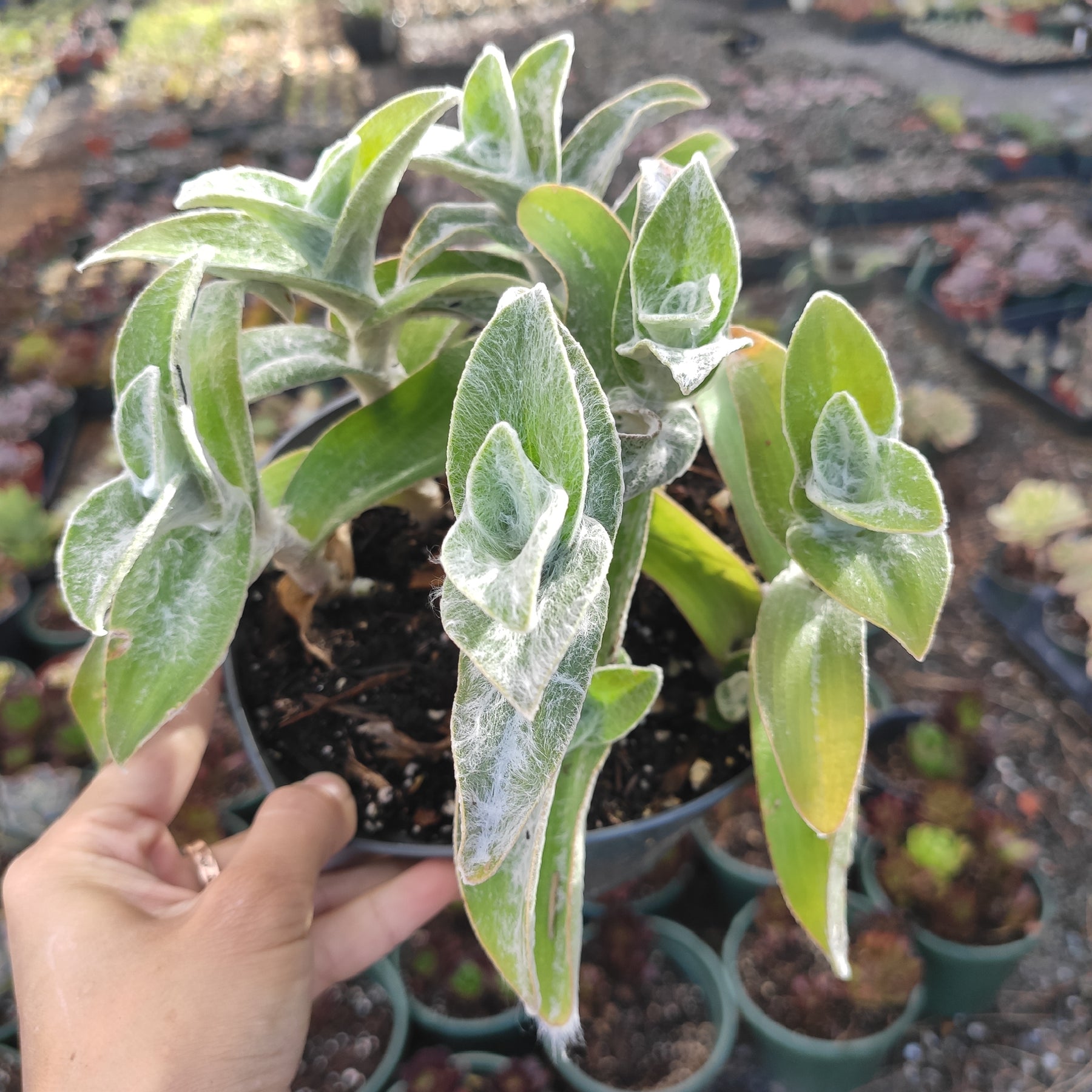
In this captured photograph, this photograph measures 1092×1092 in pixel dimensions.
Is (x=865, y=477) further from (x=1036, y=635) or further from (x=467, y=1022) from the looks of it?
(x=1036, y=635)

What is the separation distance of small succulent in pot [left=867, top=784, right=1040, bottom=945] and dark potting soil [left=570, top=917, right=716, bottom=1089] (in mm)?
420

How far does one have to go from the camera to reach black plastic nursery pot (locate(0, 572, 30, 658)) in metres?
2.02

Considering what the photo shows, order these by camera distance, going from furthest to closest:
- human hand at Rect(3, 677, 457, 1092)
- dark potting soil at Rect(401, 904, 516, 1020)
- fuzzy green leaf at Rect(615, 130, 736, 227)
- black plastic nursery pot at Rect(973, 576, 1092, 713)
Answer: black plastic nursery pot at Rect(973, 576, 1092, 713) → dark potting soil at Rect(401, 904, 516, 1020) → fuzzy green leaf at Rect(615, 130, 736, 227) → human hand at Rect(3, 677, 457, 1092)

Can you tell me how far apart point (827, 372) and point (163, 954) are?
74cm

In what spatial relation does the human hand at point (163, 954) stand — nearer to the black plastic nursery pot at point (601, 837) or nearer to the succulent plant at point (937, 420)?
the black plastic nursery pot at point (601, 837)

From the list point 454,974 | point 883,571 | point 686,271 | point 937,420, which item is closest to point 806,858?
point 883,571

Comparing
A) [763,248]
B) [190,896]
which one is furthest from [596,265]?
[763,248]

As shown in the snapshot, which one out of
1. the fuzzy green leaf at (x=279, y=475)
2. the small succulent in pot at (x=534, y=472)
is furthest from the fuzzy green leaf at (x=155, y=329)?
the fuzzy green leaf at (x=279, y=475)

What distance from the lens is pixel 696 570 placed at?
77 cm

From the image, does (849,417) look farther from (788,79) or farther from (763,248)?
(788,79)

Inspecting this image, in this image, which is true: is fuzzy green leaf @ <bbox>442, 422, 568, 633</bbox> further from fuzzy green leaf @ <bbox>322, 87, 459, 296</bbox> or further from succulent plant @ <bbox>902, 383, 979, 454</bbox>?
succulent plant @ <bbox>902, 383, 979, 454</bbox>

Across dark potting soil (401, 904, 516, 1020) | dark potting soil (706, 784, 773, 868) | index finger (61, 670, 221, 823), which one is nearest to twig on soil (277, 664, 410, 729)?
index finger (61, 670, 221, 823)

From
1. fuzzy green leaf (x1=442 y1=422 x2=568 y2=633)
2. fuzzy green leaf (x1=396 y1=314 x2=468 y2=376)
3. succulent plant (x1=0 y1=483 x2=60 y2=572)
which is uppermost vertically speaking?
fuzzy green leaf (x1=442 y1=422 x2=568 y2=633)

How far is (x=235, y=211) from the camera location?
2.33 feet
